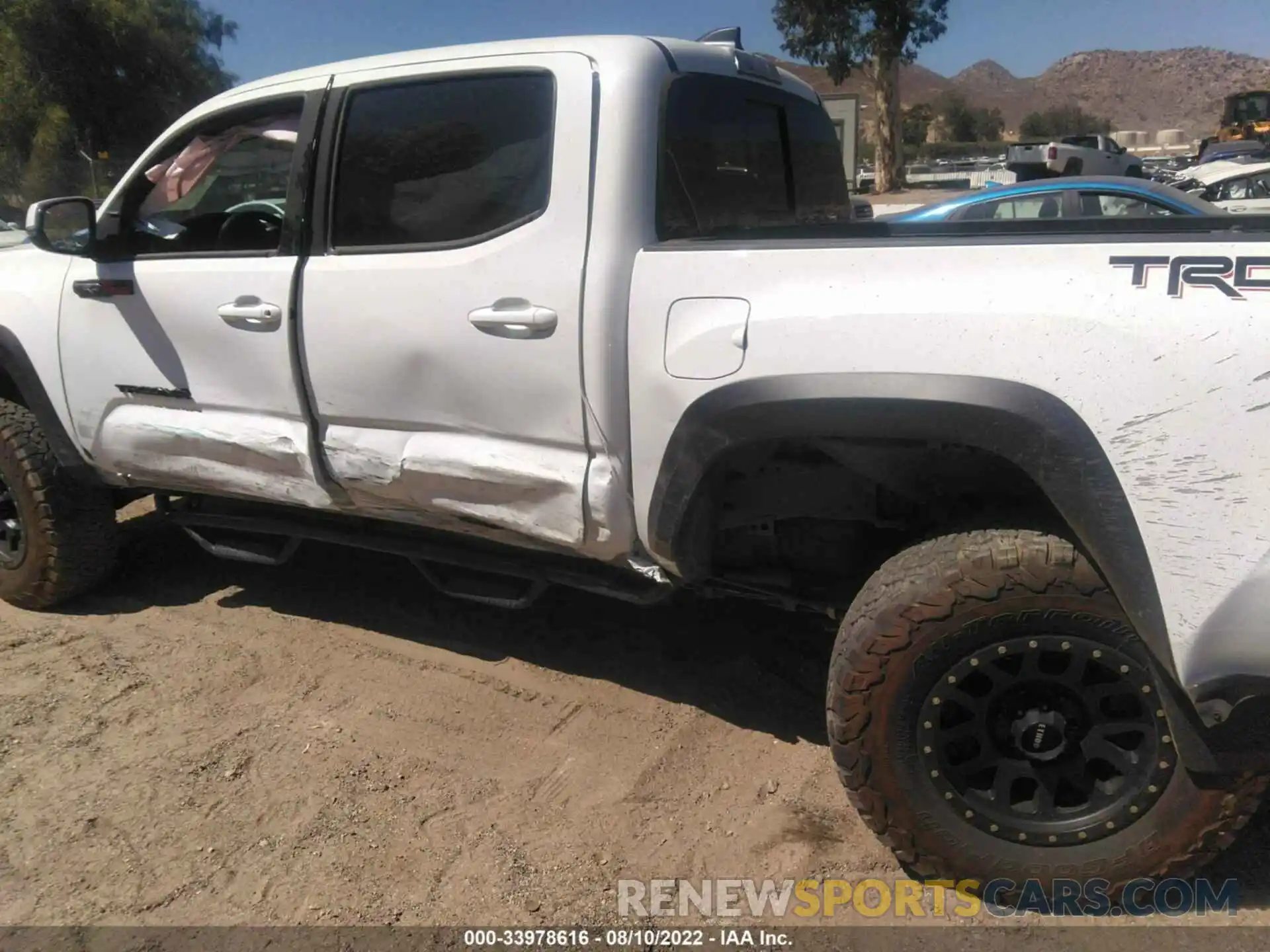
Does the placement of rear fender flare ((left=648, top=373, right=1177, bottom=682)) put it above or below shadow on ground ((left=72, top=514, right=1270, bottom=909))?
above

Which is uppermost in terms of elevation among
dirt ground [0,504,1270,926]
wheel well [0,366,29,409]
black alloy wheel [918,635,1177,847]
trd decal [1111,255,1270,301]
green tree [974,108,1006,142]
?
green tree [974,108,1006,142]

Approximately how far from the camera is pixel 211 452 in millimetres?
3305

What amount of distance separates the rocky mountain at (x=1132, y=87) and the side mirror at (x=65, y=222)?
116063 mm

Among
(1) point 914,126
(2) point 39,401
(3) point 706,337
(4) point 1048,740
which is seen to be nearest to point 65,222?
(2) point 39,401

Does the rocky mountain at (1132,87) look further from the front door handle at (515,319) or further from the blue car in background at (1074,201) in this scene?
the front door handle at (515,319)

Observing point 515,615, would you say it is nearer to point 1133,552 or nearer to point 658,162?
point 658,162

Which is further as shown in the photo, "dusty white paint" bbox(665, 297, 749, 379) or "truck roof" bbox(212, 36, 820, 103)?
"truck roof" bbox(212, 36, 820, 103)

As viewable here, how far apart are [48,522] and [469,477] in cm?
198

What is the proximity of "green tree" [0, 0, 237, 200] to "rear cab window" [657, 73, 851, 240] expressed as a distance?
29394 mm

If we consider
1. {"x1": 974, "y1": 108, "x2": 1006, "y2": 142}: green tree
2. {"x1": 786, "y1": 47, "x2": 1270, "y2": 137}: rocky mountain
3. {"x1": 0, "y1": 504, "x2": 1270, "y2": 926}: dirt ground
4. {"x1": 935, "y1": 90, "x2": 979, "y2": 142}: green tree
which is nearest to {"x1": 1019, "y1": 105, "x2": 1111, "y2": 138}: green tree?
{"x1": 974, "y1": 108, "x2": 1006, "y2": 142}: green tree

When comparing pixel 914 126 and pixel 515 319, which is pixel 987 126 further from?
pixel 515 319

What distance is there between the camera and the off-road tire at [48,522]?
369 cm

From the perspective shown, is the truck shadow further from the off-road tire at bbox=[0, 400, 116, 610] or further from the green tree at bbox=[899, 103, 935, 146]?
the green tree at bbox=[899, 103, 935, 146]

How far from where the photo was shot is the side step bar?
9.74ft
